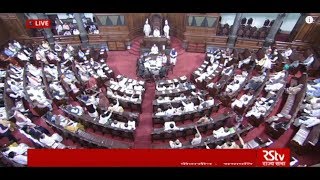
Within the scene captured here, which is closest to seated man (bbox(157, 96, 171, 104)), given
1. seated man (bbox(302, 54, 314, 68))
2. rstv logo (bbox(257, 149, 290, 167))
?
rstv logo (bbox(257, 149, 290, 167))

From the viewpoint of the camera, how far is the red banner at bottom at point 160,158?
8070 mm

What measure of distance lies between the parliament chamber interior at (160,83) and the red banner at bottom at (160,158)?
40.4 inches

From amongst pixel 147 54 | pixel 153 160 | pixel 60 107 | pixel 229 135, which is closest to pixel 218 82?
pixel 229 135

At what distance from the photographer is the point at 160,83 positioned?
12.5 metres

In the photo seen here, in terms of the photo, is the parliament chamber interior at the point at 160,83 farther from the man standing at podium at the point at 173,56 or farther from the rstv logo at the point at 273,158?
the rstv logo at the point at 273,158

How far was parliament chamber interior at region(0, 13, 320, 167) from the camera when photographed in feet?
32.9

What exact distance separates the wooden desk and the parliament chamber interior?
0.18 ft

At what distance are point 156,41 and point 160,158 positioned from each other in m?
8.32

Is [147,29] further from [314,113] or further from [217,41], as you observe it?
[314,113]

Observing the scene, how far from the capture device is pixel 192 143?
9.71m

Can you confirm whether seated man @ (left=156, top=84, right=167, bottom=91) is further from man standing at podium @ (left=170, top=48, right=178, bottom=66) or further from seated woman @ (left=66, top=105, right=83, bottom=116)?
seated woman @ (left=66, top=105, right=83, bottom=116)

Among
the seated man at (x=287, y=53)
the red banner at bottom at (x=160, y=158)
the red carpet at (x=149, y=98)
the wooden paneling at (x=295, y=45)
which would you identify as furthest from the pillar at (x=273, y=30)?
the red banner at bottom at (x=160, y=158)

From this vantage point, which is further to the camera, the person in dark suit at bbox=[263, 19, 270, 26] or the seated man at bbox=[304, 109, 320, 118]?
the person in dark suit at bbox=[263, 19, 270, 26]

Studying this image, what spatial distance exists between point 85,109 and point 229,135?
599cm
